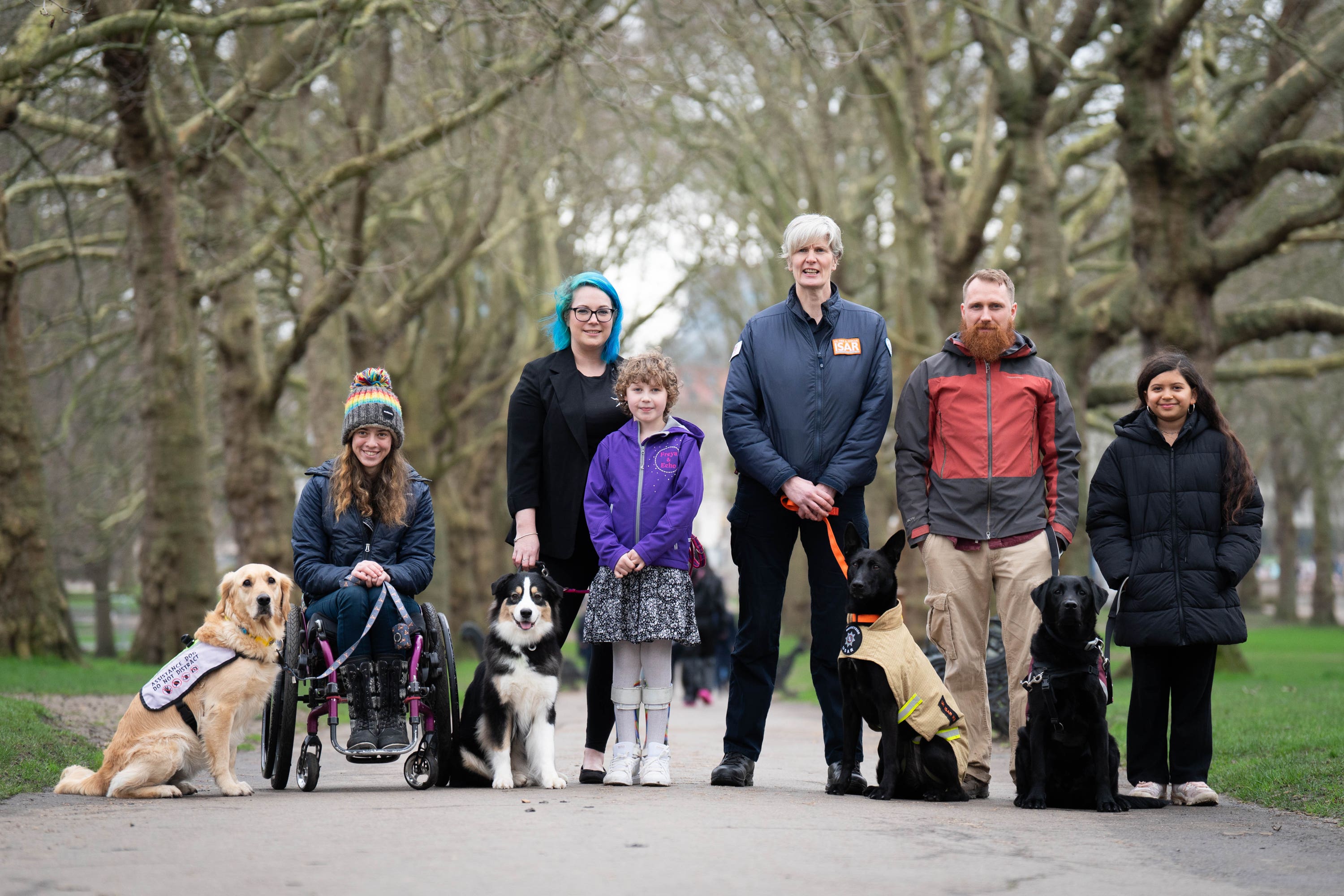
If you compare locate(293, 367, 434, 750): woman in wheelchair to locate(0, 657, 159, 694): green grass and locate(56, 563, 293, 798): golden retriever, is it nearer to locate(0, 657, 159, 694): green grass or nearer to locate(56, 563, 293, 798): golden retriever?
locate(56, 563, 293, 798): golden retriever

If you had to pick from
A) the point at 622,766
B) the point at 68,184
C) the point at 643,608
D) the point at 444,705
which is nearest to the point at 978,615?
the point at 643,608

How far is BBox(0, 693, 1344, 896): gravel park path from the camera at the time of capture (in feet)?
15.3

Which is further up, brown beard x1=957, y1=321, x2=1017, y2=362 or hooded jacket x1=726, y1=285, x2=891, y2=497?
brown beard x1=957, y1=321, x2=1017, y2=362

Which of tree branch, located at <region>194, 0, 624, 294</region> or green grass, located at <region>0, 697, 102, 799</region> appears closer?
green grass, located at <region>0, 697, 102, 799</region>

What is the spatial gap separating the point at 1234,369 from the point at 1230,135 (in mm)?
6126

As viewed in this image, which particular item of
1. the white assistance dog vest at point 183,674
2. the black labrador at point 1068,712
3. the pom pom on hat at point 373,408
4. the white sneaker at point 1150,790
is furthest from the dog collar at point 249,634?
the white sneaker at point 1150,790

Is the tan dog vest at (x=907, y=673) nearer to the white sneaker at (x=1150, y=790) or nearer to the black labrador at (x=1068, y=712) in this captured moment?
the black labrador at (x=1068, y=712)

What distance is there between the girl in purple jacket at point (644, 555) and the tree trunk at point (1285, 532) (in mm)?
35174

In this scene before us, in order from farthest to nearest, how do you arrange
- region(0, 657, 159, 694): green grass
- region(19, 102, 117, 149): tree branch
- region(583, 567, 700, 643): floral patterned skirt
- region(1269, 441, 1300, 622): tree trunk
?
region(1269, 441, 1300, 622): tree trunk
region(19, 102, 117, 149): tree branch
region(0, 657, 159, 694): green grass
region(583, 567, 700, 643): floral patterned skirt

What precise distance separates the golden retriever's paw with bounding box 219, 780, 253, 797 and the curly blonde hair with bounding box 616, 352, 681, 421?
2.63 meters

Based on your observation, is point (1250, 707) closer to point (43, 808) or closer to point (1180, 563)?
point (1180, 563)

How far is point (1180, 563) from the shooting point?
7121mm

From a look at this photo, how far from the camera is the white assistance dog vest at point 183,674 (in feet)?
22.1

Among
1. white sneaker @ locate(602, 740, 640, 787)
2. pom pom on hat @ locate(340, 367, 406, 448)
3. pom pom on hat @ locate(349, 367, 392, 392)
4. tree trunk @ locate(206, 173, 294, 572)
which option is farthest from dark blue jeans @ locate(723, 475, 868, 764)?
tree trunk @ locate(206, 173, 294, 572)
